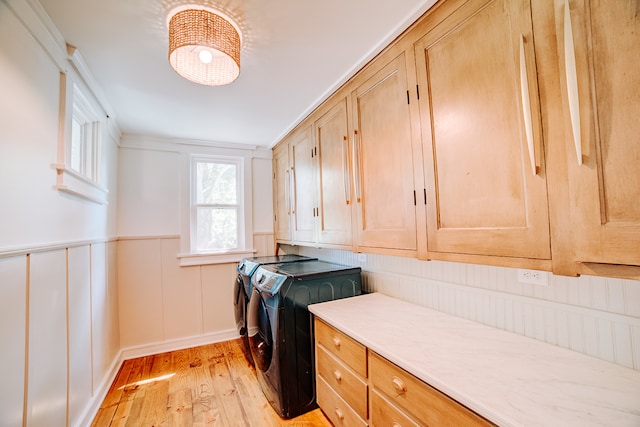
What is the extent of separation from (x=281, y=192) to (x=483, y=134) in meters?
2.40

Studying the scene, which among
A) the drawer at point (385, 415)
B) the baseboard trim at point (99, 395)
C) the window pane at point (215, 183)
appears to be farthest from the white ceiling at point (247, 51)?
the baseboard trim at point (99, 395)

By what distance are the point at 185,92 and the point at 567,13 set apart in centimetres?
211

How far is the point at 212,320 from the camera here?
311 cm

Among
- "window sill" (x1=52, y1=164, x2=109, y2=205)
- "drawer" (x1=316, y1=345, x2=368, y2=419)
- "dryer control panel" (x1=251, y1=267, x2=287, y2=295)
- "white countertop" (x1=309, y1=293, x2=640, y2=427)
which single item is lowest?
"drawer" (x1=316, y1=345, x2=368, y2=419)

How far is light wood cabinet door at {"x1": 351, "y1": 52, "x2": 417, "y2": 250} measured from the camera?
4.59ft

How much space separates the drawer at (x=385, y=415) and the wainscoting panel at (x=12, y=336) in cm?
140

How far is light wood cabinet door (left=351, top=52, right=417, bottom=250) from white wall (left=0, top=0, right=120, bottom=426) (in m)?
1.62

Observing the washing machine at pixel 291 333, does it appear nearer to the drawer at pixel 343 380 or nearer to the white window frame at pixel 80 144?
the drawer at pixel 343 380

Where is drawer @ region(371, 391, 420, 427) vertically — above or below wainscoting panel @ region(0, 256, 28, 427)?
below

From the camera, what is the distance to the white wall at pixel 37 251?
103cm

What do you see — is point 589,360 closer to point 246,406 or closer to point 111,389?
point 246,406

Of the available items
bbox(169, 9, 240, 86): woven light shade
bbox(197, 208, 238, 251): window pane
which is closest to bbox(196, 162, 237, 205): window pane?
bbox(197, 208, 238, 251): window pane

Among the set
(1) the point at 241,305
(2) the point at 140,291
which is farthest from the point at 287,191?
(2) the point at 140,291

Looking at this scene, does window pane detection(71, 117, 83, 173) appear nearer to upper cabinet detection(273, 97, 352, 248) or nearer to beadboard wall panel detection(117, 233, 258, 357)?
beadboard wall panel detection(117, 233, 258, 357)
